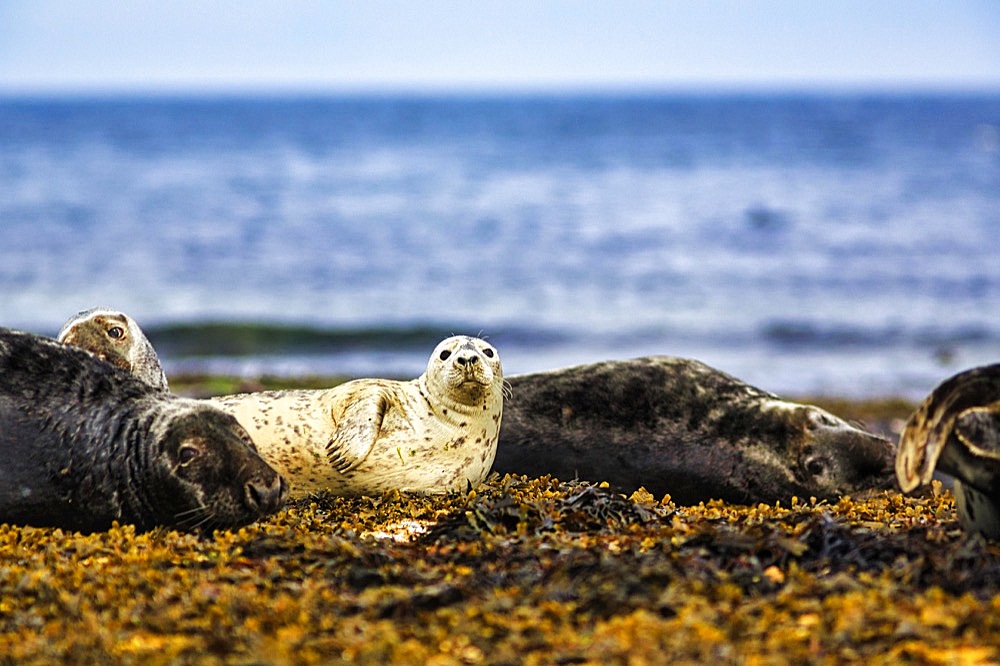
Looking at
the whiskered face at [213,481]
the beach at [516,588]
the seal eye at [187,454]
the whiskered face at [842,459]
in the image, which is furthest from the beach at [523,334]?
the seal eye at [187,454]

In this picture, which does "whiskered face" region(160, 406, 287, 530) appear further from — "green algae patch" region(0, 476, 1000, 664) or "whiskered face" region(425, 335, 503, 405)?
"whiskered face" region(425, 335, 503, 405)

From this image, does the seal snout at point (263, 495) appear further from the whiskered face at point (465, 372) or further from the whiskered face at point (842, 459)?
the whiskered face at point (842, 459)

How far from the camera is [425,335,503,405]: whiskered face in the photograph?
652cm

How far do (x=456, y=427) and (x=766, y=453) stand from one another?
211cm

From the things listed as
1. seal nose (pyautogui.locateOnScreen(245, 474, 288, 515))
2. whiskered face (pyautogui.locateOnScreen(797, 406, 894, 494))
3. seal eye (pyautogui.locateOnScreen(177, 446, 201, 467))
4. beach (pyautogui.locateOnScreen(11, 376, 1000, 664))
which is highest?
seal eye (pyautogui.locateOnScreen(177, 446, 201, 467))

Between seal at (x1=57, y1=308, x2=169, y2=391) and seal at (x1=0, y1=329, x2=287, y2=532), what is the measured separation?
1003mm

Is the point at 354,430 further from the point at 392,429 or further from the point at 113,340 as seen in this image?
the point at 113,340

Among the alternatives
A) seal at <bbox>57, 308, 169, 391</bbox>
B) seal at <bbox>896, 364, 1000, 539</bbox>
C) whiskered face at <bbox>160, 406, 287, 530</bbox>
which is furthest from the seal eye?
seal at <bbox>896, 364, 1000, 539</bbox>

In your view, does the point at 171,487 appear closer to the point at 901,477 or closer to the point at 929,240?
the point at 901,477

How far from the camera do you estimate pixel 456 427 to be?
6.62m

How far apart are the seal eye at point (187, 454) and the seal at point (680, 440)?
2333 mm

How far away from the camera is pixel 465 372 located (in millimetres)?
6512

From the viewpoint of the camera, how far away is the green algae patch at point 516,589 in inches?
146

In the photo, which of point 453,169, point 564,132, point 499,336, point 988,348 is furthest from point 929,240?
point 564,132
